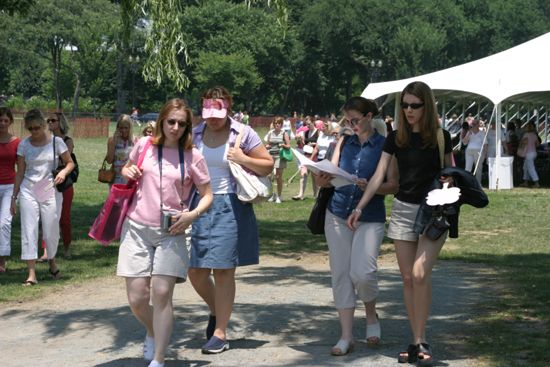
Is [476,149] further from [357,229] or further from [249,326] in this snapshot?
[357,229]

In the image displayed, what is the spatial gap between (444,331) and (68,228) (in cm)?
599

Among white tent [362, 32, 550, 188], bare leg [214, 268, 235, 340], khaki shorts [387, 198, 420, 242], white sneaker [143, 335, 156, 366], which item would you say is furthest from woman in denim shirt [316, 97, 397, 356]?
white tent [362, 32, 550, 188]

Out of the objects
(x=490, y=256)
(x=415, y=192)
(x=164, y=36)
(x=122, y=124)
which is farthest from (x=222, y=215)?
(x=490, y=256)

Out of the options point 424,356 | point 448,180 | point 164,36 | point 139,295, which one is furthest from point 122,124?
point 424,356

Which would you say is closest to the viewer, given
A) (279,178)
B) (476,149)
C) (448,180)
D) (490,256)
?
(448,180)

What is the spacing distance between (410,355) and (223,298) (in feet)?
4.46

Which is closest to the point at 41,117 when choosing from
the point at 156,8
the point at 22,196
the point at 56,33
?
the point at 22,196

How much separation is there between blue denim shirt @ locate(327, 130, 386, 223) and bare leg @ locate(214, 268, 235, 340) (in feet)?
2.82

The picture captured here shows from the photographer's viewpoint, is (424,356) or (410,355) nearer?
(424,356)

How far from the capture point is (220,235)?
273 inches

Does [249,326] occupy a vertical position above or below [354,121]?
below

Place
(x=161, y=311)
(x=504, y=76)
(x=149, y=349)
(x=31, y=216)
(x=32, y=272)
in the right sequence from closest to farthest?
(x=161, y=311) → (x=149, y=349) → (x=31, y=216) → (x=32, y=272) → (x=504, y=76)

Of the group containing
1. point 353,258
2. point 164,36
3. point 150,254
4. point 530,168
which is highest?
point 164,36

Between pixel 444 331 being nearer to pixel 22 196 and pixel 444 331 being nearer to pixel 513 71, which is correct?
pixel 22 196
